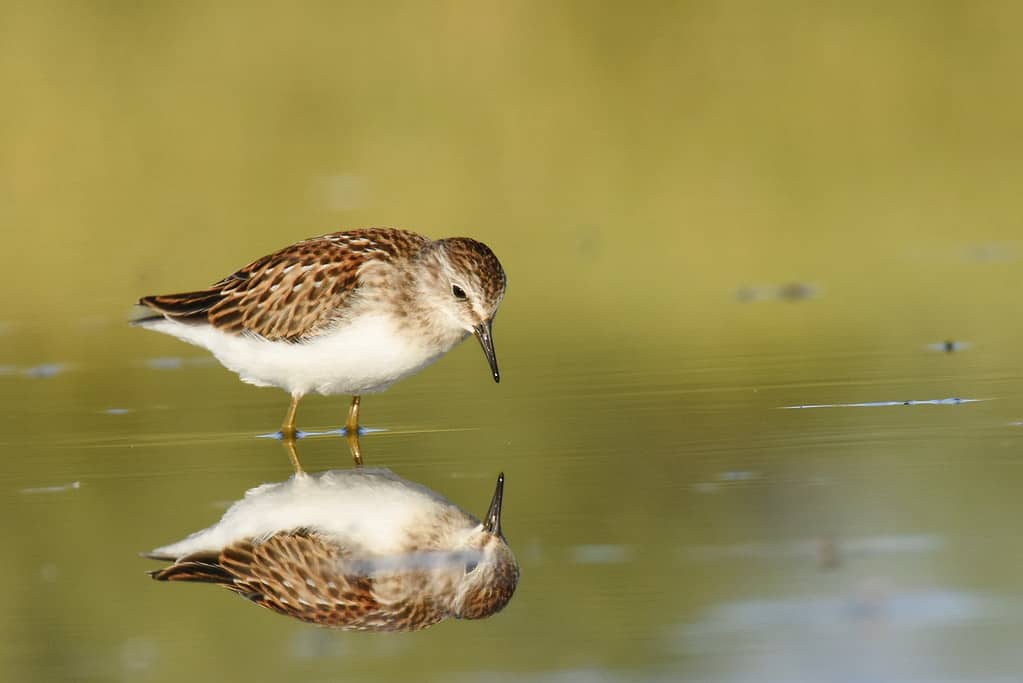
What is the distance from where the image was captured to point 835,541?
6715mm

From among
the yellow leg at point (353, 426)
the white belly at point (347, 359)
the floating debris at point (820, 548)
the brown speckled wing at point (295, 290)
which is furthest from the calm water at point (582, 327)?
the brown speckled wing at point (295, 290)

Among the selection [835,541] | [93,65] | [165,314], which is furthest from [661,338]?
[93,65]

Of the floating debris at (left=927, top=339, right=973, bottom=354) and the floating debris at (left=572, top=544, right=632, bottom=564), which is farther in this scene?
the floating debris at (left=927, top=339, right=973, bottom=354)

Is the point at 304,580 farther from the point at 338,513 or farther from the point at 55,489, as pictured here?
the point at 55,489

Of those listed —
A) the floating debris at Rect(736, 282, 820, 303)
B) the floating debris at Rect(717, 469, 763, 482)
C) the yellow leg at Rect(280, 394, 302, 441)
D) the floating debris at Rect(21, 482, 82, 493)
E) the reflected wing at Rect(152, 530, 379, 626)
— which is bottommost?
the floating debris at Rect(736, 282, 820, 303)

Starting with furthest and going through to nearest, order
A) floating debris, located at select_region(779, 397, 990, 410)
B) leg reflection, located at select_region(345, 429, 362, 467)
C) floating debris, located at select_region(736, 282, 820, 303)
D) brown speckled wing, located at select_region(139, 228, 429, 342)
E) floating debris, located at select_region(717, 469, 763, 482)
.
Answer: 1. floating debris, located at select_region(736, 282, 820, 303)
2. brown speckled wing, located at select_region(139, 228, 429, 342)
3. floating debris, located at select_region(779, 397, 990, 410)
4. leg reflection, located at select_region(345, 429, 362, 467)
5. floating debris, located at select_region(717, 469, 763, 482)

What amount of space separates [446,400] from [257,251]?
6.38 meters

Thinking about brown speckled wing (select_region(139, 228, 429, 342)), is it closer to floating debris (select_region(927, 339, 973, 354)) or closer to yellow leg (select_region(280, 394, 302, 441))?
yellow leg (select_region(280, 394, 302, 441))

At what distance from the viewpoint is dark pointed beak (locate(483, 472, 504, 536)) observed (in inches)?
281

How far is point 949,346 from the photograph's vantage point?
36.2 feet

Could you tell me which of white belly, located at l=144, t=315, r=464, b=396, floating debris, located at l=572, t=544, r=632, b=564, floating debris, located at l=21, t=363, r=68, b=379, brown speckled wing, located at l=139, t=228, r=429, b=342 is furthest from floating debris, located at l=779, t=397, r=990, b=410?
floating debris, located at l=21, t=363, r=68, b=379

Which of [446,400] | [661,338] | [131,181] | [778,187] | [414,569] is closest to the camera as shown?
[414,569]

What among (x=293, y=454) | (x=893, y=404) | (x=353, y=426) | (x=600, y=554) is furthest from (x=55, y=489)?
(x=893, y=404)

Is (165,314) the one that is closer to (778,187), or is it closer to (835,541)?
(835,541)
